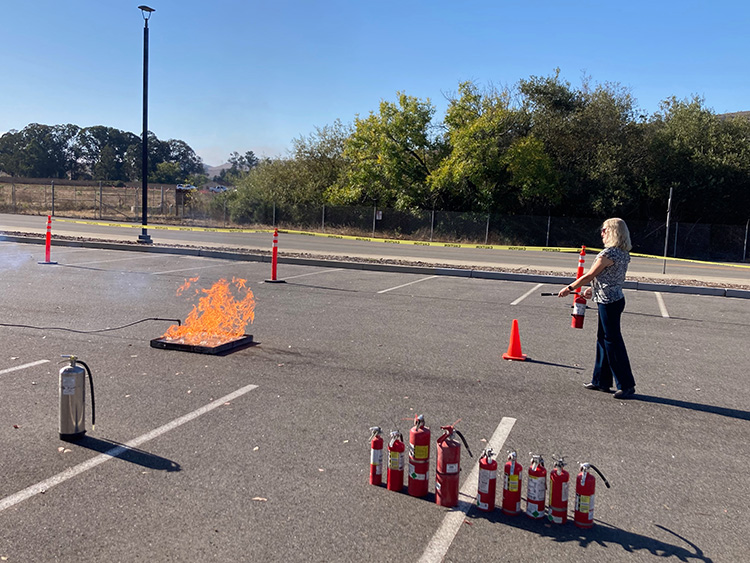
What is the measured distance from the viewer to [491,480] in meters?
3.56

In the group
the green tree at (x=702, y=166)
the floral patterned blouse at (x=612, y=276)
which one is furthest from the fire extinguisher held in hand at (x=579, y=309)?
the green tree at (x=702, y=166)

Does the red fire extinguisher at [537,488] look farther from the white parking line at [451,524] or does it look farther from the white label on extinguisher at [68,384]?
the white label on extinguisher at [68,384]

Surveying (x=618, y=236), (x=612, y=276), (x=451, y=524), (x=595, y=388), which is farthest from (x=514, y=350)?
(x=451, y=524)

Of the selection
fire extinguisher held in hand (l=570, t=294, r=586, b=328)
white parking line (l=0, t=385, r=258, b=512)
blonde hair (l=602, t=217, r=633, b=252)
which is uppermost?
blonde hair (l=602, t=217, r=633, b=252)

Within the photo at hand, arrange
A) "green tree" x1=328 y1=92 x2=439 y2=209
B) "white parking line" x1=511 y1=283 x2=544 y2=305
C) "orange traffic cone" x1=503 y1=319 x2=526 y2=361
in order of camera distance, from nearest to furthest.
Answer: "orange traffic cone" x1=503 y1=319 x2=526 y2=361
"white parking line" x1=511 y1=283 x2=544 y2=305
"green tree" x1=328 y1=92 x2=439 y2=209

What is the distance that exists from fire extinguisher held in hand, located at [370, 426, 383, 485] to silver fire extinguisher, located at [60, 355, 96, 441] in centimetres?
216

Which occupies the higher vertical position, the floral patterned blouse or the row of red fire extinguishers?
the floral patterned blouse

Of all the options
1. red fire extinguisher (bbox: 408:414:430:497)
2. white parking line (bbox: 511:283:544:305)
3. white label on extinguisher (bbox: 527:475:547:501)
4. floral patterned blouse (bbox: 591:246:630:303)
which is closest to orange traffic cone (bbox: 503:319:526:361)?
floral patterned blouse (bbox: 591:246:630:303)

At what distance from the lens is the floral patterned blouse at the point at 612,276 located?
6.02 m

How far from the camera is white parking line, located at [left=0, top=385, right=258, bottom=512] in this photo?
363 cm

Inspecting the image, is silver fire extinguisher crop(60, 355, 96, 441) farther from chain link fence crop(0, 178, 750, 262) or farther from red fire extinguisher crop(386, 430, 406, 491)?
chain link fence crop(0, 178, 750, 262)

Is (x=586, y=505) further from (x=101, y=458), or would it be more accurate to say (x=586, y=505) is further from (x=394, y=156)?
(x=394, y=156)

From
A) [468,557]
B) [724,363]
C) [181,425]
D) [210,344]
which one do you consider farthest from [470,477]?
[724,363]

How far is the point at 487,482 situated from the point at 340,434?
150cm
